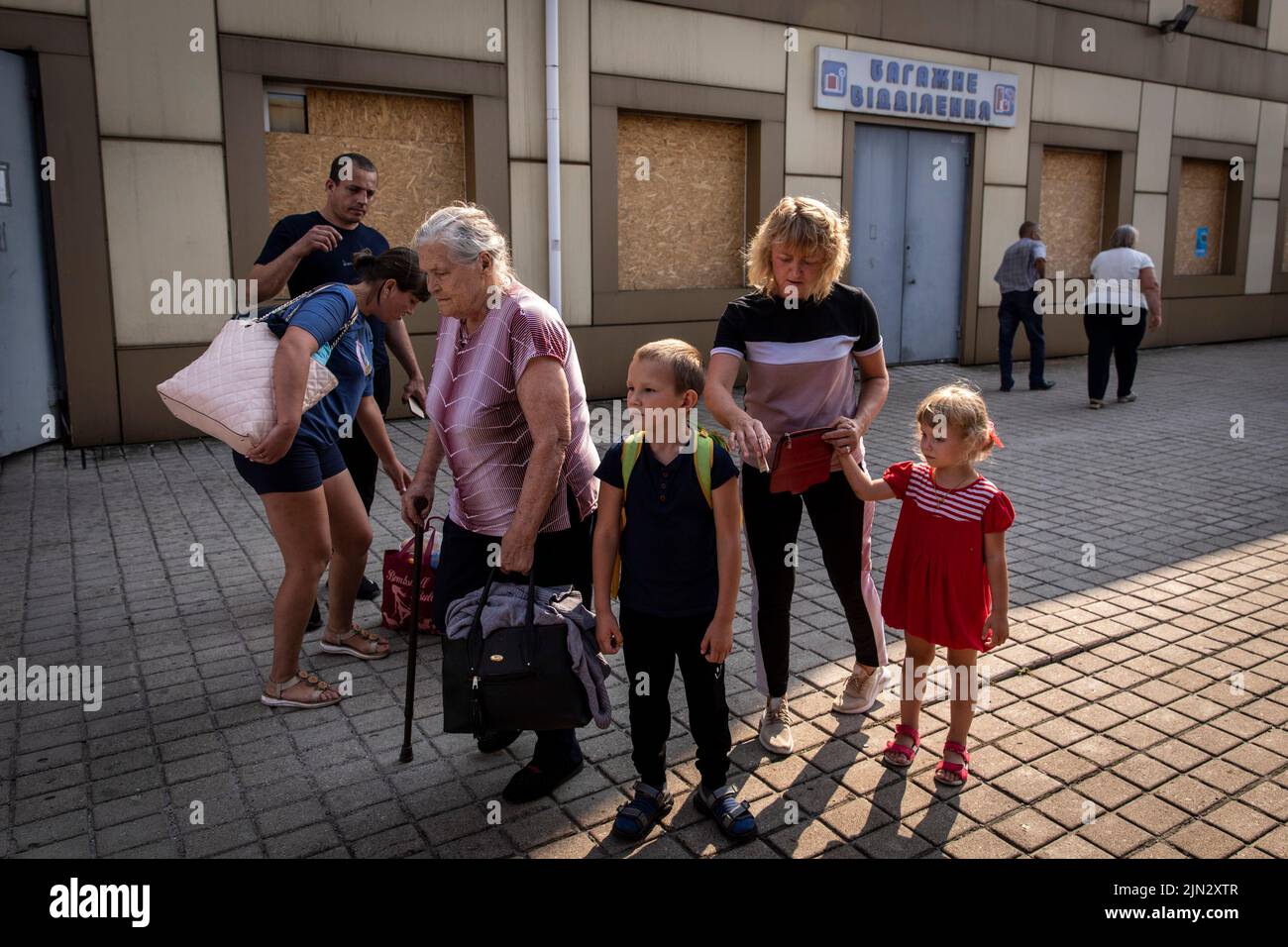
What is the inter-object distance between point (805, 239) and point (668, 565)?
118cm

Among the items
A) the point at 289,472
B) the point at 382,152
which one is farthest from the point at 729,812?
the point at 382,152

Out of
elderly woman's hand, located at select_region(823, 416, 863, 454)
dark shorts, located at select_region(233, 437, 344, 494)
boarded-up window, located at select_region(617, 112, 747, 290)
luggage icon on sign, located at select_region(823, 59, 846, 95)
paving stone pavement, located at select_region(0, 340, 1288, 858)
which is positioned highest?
luggage icon on sign, located at select_region(823, 59, 846, 95)

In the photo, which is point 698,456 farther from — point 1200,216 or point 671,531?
point 1200,216

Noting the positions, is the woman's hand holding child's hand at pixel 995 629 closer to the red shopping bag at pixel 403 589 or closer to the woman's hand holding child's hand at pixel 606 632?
the woman's hand holding child's hand at pixel 606 632

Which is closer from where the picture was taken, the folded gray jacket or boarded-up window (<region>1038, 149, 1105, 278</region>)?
the folded gray jacket

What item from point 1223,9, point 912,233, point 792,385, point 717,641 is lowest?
point 717,641

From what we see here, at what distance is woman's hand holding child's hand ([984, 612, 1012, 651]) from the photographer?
3.27 meters

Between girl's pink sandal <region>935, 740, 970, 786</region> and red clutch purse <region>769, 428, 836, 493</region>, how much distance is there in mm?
986

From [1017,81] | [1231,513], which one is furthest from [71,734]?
[1017,81]

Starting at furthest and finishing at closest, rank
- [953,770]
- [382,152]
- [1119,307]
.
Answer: [1119,307] < [382,152] < [953,770]

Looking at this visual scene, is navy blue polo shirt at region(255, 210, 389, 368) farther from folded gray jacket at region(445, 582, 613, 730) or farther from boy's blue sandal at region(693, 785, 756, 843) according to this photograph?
boy's blue sandal at region(693, 785, 756, 843)

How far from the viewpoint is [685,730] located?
3.80m

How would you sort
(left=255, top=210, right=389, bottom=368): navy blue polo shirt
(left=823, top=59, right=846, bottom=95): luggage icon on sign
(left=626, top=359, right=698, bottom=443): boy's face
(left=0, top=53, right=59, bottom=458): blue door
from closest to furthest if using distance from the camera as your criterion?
(left=626, top=359, right=698, bottom=443): boy's face < (left=255, top=210, right=389, bottom=368): navy blue polo shirt < (left=0, top=53, right=59, bottom=458): blue door < (left=823, top=59, right=846, bottom=95): luggage icon on sign

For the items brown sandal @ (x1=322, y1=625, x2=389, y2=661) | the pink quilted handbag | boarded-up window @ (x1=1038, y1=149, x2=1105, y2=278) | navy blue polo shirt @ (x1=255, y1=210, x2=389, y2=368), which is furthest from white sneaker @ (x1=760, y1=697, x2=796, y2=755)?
boarded-up window @ (x1=1038, y1=149, x2=1105, y2=278)
